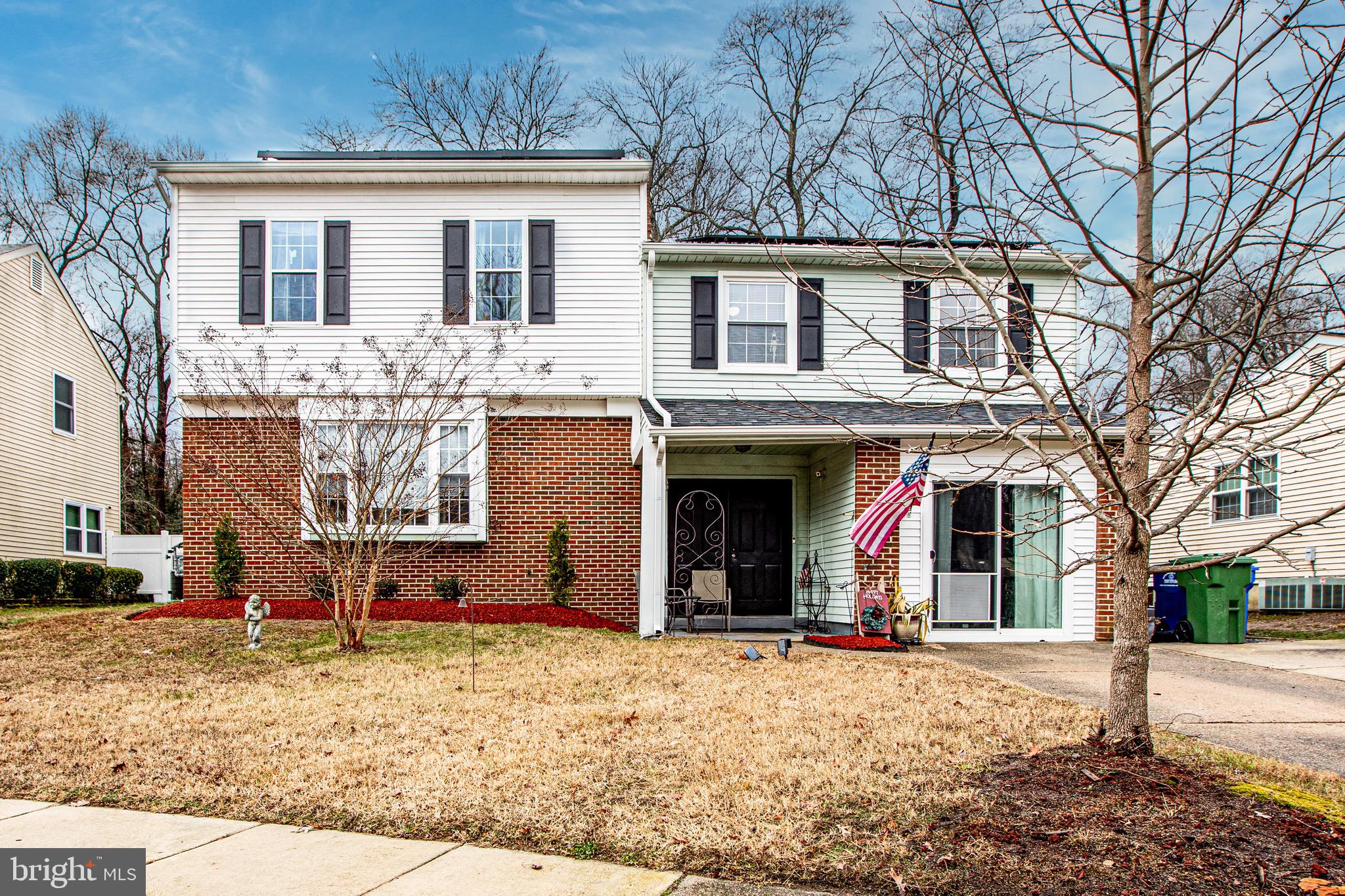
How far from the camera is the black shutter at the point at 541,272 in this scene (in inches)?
514

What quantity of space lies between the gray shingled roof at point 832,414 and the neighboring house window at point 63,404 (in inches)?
587

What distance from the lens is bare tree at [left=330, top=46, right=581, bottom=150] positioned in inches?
998

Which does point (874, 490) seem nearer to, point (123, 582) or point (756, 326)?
point (756, 326)

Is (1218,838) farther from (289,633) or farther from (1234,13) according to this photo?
(289,633)

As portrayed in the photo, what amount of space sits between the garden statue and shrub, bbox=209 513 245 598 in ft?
11.6

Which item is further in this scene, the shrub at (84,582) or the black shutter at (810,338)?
the shrub at (84,582)

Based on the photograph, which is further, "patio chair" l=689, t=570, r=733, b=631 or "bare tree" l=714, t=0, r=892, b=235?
"bare tree" l=714, t=0, r=892, b=235

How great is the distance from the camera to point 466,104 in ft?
84.1

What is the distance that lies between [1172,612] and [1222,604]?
643 mm

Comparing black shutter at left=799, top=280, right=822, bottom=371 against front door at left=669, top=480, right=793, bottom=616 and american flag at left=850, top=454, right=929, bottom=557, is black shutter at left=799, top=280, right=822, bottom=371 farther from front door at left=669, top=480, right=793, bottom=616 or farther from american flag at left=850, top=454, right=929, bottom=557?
american flag at left=850, top=454, right=929, bottom=557

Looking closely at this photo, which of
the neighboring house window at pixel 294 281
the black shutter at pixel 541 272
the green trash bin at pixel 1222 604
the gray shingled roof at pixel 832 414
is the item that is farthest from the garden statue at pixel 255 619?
the green trash bin at pixel 1222 604

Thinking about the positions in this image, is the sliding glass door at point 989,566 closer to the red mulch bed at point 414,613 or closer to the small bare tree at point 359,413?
the red mulch bed at point 414,613

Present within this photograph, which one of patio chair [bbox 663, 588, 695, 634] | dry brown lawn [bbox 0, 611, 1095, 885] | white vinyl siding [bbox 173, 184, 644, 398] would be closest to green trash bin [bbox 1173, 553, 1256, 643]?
dry brown lawn [bbox 0, 611, 1095, 885]

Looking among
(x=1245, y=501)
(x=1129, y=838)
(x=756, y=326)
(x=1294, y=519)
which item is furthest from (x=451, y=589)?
(x=1245, y=501)
